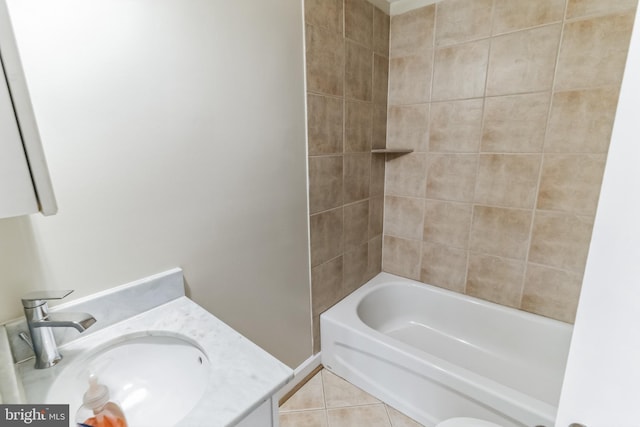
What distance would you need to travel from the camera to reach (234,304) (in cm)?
132

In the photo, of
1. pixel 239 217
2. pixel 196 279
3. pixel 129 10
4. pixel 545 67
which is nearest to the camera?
pixel 129 10

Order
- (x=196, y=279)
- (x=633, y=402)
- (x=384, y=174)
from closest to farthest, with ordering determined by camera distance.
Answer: (x=633, y=402), (x=196, y=279), (x=384, y=174)

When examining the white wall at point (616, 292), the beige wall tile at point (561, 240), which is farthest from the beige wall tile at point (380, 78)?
the white wall at point (616, 292)

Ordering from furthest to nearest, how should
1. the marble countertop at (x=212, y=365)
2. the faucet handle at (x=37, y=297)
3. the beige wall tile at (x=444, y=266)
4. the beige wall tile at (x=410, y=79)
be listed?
the beige wall tile at (x=444, y=266), the beige wall tile at (x=410, y=79), the faucet handle at (x=37, y=297), the marble countertop at (x=212, y=365)

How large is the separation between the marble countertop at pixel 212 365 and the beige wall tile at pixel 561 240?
62.9 inches

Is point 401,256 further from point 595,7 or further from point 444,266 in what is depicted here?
point 595,7

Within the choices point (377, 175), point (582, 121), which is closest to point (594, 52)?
point (582, 121)

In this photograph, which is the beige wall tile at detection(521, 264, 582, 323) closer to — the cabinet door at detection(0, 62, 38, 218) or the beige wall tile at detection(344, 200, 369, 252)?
the beige wall tile at detection(344, 200, 369, 252)

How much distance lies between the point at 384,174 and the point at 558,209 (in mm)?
1014

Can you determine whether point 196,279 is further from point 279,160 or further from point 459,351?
point 459,351

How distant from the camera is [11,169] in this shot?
51cm

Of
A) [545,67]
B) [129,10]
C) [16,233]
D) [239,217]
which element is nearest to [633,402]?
[239,217]

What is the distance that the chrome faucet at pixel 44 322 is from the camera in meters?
0.73

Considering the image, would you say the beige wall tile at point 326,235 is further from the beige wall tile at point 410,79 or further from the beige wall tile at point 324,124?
the beige wall tile at point 410,79
